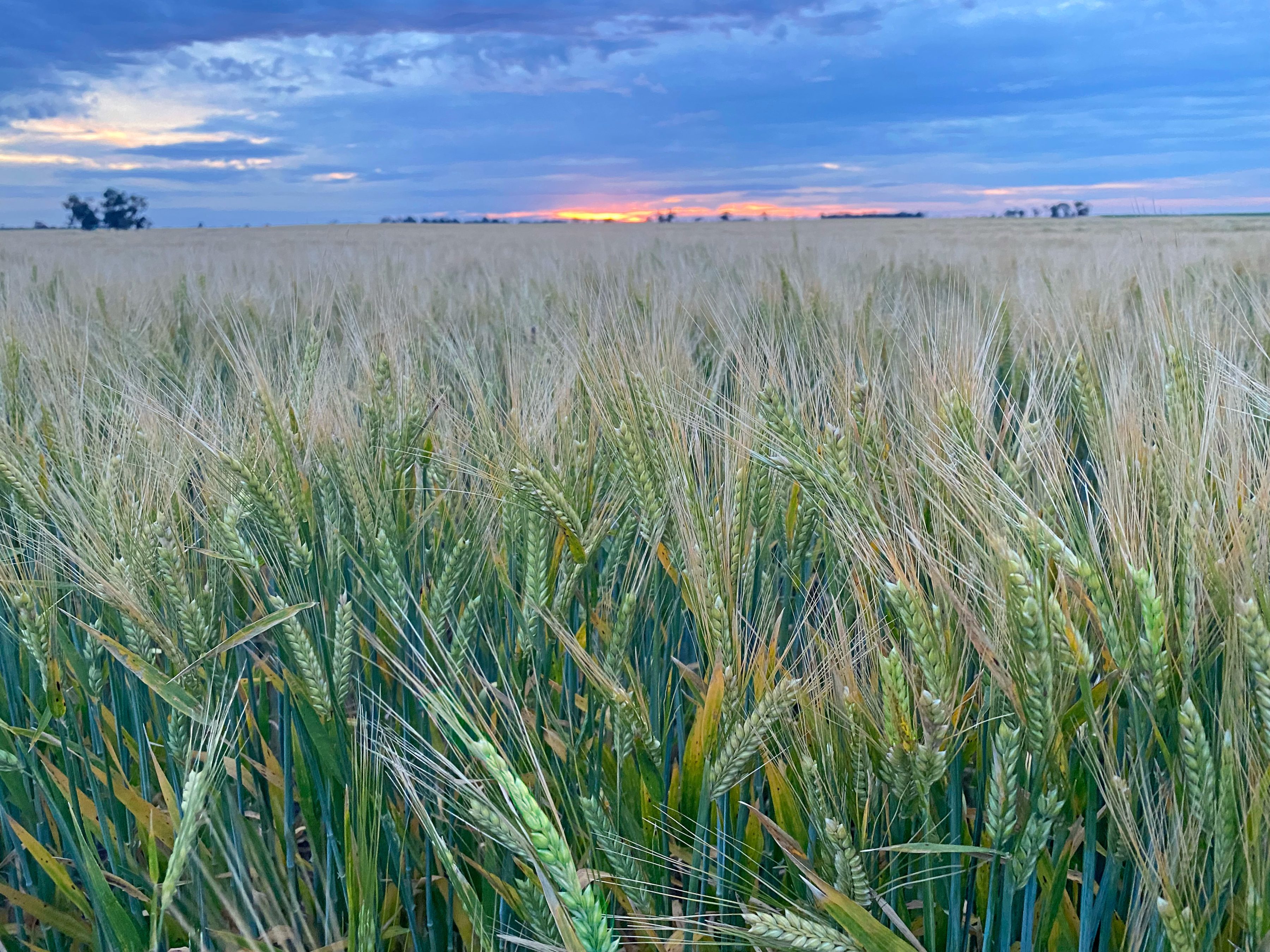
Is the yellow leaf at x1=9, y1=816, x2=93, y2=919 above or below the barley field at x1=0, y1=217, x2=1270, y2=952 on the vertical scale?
below

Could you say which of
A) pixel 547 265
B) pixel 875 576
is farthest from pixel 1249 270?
pixel 875 576

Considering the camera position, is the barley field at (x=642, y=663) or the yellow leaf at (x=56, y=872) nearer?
the barley field at (x=642, y=663)

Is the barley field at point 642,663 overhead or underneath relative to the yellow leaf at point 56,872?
overhead

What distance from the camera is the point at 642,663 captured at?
1.36 meters

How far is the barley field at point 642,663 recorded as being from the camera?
2.50 feet

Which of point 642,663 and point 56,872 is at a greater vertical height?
point 642,663

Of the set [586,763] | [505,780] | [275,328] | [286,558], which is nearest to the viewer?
[505,780]

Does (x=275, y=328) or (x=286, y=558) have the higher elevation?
(x=275, y=328)

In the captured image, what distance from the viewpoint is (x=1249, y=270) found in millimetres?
5559

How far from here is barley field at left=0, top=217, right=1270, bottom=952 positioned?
0.76 m

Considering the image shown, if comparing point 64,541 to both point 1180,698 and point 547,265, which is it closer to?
point 1180,698

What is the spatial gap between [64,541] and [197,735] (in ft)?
1.64

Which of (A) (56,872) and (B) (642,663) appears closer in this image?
(A) (56,872)

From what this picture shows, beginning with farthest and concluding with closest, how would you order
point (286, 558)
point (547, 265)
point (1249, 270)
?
point (547, 265) < point (1249, 270) < point (286, 558)
